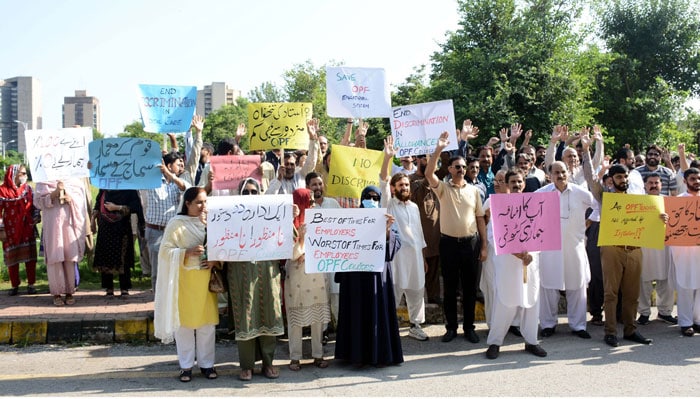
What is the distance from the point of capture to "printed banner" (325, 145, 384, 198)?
7.16 m

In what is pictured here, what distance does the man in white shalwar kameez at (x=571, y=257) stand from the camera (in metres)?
7.50

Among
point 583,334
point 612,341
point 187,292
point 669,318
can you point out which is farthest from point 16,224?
point 669,318

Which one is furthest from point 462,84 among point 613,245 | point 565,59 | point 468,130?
point 613,245

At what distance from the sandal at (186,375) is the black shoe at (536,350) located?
3.39 m

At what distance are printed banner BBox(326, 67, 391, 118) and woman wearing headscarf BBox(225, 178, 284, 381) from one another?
318 cm

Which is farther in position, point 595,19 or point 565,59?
point 595,19

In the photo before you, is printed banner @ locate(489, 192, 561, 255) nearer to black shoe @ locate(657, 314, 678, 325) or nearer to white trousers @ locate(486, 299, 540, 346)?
white trousers @ locate(486, 299, 540, 346)

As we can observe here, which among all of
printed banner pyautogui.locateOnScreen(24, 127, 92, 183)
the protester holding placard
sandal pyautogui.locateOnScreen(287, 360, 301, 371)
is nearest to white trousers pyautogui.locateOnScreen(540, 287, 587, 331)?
sandal pyautogui.locateOnScreen(287, 360, 301, 371)

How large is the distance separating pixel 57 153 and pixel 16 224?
1.82 meters

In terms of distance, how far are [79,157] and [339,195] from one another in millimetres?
3137

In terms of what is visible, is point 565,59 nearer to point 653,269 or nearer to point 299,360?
point 653,269

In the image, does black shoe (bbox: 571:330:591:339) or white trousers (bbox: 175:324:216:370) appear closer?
white trousers (bbox: 175:324:216:370)

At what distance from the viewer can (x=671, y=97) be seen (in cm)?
3291

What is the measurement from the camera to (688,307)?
7.71 meters
